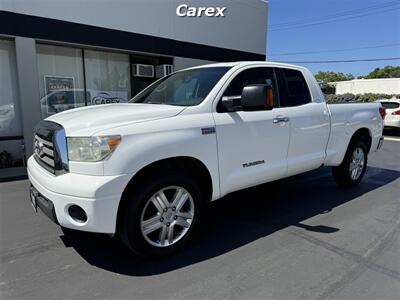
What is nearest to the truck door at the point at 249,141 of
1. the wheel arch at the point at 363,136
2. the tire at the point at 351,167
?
the tire at the point at 351,167

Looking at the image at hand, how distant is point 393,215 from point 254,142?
2.37m

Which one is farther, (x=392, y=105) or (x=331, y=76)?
(x=331, y=76)

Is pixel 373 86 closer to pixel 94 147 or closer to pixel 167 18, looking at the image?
pixel 167 18

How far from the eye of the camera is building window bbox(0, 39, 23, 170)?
823 centimetres

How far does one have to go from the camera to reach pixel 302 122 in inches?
179

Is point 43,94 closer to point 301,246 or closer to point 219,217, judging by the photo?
point 219,217

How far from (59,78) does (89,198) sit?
7658 mm

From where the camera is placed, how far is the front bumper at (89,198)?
283cm

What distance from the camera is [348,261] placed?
3309 millimetres

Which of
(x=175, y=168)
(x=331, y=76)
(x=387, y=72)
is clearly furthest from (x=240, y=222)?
(x=331, y=76)

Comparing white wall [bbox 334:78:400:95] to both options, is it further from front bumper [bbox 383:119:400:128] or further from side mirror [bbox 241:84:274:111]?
side mirror [bbox 241:84:274:111]

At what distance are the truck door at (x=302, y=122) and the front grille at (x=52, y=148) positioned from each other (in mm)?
2730

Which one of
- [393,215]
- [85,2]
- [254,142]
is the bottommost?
[393,215]

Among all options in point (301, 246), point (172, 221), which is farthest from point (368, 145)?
point (172, 221)
